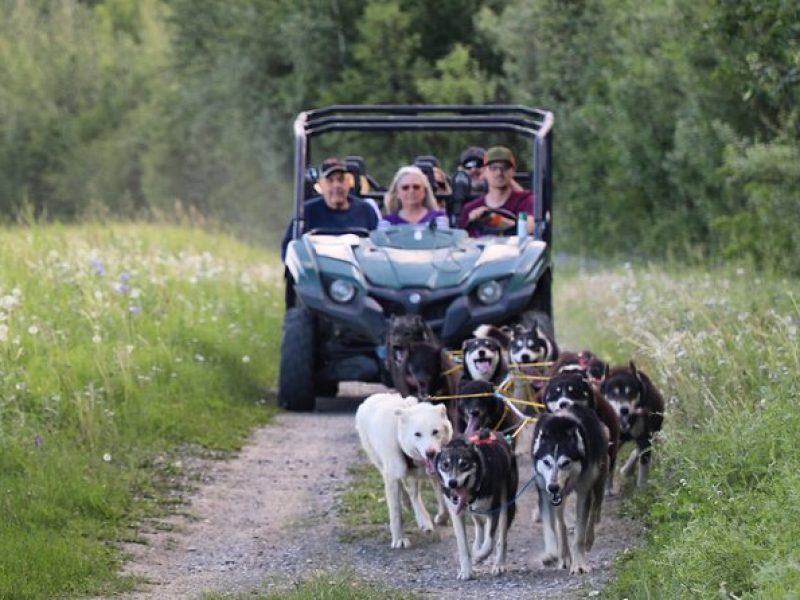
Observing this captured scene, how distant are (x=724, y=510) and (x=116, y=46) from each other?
192ft

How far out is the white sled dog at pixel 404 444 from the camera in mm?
9438

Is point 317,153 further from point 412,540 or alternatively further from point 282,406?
point 412,540

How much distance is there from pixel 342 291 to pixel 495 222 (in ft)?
6.90

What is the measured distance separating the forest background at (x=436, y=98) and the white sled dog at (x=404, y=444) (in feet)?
17.0

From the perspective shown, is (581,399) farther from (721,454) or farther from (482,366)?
(482,366)

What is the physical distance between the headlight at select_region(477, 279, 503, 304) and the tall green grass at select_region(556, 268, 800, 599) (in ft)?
3.50

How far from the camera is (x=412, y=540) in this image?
9.66 m

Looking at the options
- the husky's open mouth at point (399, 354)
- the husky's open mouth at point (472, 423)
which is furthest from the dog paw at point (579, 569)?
the husky's open mouth at point (399, 354)

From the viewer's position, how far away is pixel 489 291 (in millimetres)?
13695

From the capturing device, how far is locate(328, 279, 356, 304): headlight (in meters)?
13.7

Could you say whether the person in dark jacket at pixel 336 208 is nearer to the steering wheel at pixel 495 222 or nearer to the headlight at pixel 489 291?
the steering wheel at pixel 495 222

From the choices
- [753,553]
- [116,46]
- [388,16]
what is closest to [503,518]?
[753,553]

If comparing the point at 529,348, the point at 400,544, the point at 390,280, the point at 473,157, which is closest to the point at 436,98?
the point at 473,157

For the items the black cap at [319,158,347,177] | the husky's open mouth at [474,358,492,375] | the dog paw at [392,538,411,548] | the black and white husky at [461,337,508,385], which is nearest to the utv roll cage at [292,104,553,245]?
the black cap at [319,158,347,177]
